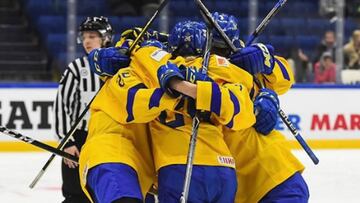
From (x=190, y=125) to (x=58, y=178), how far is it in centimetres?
289

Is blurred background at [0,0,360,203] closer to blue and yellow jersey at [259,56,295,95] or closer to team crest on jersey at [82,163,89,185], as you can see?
blue and yellow jersey at [259,56,295,95]

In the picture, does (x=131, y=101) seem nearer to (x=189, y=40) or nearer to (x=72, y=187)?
(x=189, y=40)

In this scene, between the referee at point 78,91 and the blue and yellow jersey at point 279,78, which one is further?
the referee at point 78,91

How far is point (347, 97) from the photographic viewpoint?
23.0 ft

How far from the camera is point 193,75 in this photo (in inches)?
85.2

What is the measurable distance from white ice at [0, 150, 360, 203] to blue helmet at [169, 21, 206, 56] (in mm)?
2108

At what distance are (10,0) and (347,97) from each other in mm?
4164

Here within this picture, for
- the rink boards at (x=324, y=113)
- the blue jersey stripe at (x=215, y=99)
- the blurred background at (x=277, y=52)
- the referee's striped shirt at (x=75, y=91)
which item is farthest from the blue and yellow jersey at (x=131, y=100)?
the rink boards at (x=324, y=113)

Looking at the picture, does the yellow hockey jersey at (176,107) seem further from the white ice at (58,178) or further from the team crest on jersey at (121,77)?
the white ice at (58,178)

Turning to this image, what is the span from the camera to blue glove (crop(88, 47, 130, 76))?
2.42m

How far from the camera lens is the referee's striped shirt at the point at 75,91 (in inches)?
133

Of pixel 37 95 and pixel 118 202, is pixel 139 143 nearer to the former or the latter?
pixel 118 202

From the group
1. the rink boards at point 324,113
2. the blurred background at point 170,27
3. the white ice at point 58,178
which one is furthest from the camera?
the blurred background at point 170,27

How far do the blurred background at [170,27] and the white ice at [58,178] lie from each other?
1.01m
